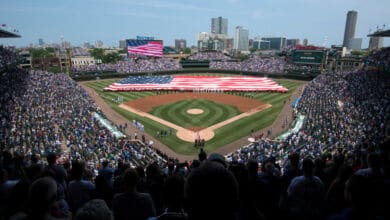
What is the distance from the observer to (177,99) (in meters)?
46.9

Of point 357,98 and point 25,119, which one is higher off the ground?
point 357,98

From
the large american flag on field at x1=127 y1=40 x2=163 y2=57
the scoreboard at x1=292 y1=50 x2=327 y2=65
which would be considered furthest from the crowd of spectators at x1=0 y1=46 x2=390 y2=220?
the large american flag on field at x1=127 y1=40 x2=163 y2=57

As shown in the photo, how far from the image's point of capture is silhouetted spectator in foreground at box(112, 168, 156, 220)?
163 inches

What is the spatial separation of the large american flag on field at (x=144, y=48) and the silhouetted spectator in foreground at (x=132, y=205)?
7701 cm

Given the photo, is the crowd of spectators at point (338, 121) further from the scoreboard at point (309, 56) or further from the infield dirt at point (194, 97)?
the scoreboard at point (309, 56)

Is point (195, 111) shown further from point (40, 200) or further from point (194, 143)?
point (40, 200)

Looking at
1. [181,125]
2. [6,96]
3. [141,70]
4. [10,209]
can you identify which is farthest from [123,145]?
[141,70]

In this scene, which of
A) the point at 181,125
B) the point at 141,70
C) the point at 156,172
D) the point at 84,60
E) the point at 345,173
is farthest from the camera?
the point at 84,60

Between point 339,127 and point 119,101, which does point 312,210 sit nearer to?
point 339,127

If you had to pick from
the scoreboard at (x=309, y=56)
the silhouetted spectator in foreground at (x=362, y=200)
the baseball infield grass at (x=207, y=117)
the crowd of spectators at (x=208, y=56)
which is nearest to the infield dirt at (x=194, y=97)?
the baseball infield grass at (x=207, y=117)

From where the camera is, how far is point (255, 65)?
79.6 m

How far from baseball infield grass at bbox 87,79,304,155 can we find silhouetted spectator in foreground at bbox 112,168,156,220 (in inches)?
846

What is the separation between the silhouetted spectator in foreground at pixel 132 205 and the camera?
4.14 metres

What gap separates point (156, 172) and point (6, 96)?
32483 millimetres
